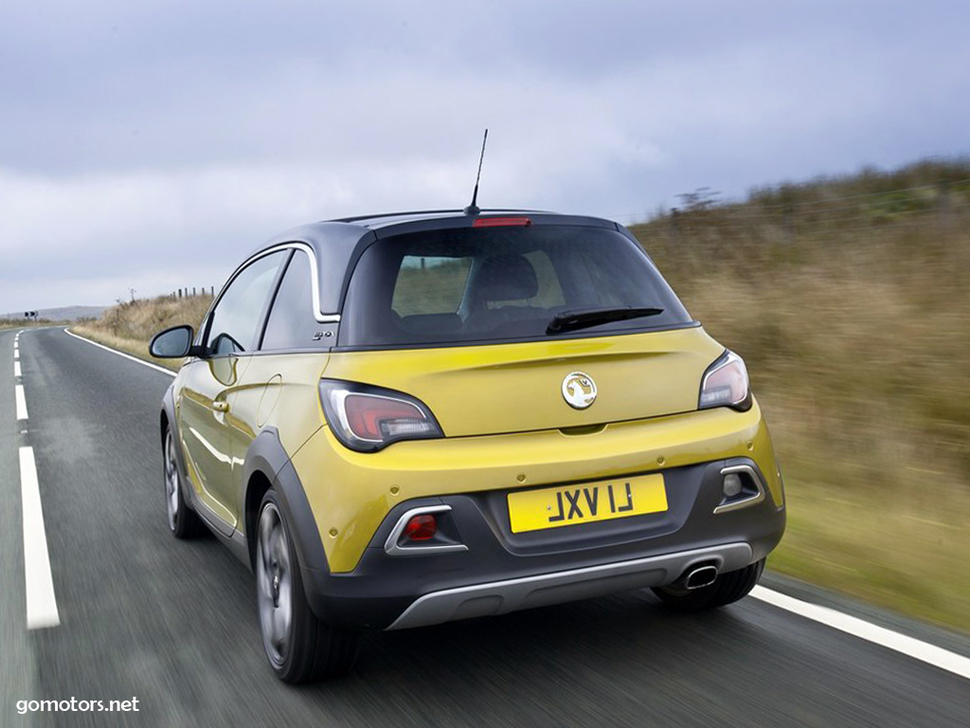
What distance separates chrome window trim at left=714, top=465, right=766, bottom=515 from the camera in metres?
3.51

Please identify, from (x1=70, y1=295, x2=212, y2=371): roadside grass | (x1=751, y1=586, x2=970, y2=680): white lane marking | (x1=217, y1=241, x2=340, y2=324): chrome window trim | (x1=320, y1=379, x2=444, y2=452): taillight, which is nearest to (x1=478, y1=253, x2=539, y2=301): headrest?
(x1=217, y1=241, x2=340, y2=324): chrome window trim

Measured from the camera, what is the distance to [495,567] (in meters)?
3.19

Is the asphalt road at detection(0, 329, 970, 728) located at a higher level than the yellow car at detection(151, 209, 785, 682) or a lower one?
lower

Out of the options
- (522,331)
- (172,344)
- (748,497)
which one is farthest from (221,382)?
(748,497)

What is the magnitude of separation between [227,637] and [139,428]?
24.5 feet

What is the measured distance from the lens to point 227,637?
164 inches

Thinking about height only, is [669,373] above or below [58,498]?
above

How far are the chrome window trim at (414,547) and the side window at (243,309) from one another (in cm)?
154

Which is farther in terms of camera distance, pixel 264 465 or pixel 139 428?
pixel 139 428

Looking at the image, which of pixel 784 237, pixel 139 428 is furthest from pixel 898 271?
pixel 139 428

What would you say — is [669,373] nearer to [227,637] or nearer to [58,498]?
[227,637]

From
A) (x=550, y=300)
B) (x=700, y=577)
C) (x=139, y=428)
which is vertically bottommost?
(x=139, y=428)

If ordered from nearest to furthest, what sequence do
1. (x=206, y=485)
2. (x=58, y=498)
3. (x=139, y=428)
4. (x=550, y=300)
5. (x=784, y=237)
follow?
(x=550, y=300)
(x=206, y=485)
(x=58, y=498)
(x=139, y=428)
(x=784, y=237)

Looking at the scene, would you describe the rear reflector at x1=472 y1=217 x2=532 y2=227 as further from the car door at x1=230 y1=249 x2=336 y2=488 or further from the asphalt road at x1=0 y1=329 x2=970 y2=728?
the asphalt road at x1=0 y1=329 x2=970 y2=728
